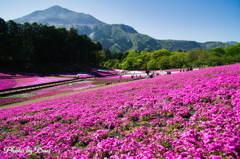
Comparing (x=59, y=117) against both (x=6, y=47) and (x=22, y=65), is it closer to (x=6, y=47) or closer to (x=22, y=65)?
(x=6, y=47)

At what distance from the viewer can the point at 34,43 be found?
77.8m

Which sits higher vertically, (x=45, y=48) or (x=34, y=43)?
(x=34, y=43)

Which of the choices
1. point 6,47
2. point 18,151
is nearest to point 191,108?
point 18,151

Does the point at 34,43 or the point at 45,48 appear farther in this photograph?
the point at 45,48

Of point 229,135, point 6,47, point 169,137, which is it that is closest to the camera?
point 229,135

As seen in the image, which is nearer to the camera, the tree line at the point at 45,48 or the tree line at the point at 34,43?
the tree line at the point at 34,43

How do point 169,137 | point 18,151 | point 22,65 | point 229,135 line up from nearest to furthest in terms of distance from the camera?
point 229,135 < point 169,137 < point 18,151 < point 22,65

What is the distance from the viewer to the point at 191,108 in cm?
761

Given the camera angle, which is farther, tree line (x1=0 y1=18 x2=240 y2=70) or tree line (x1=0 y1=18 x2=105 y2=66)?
tree line (x1=0 y1=18 x2=240 y2=70)

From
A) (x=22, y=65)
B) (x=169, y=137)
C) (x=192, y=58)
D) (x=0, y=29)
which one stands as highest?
(x=0, y=29)

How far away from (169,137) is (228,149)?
168 cm

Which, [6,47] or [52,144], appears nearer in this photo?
[52,144]

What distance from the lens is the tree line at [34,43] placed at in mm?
62625

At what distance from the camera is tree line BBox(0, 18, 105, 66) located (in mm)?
62625
